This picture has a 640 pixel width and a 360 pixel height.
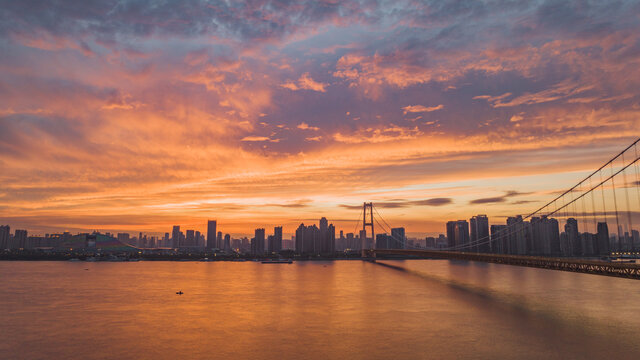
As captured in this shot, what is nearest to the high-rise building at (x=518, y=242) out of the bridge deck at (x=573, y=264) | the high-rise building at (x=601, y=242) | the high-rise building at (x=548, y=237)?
the high-rise building at (x=548, y=237)

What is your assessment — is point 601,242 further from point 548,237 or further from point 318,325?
point 318,325

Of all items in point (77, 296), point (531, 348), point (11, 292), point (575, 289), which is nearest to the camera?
point (531, 348)

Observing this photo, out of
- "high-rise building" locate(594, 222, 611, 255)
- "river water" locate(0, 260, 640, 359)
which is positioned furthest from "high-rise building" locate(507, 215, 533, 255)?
"river water" locate(0, 260, 640, 359)

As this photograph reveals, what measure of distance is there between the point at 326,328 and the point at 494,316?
1685cm

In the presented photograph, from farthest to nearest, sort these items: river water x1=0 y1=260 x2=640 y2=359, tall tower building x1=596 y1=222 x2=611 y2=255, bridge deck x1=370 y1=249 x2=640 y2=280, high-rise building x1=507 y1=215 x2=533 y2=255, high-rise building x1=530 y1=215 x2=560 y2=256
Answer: high-rise building x1=507 y1=215 x2=533 y2=255
high-rise building x1=530 y1=215 x2=560 y2=256
tall tower building x1=596 y1=222 x2=611 y2=255
bridge deck x1=370 y1=249 x2=640 y2=280
river water x1=0 y1=260 x2=640 y2=359

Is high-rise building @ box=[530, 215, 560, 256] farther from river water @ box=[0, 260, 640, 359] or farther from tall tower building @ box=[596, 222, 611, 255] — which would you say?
river water @ box=[0, 260, 640, 359]

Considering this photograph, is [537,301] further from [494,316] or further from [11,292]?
[11,292]

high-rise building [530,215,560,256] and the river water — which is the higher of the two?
high-rise building [530,215,560,256]

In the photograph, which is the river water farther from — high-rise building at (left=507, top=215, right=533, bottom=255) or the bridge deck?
high-rise building at (left=507, top=215, right=533, bottom=255)

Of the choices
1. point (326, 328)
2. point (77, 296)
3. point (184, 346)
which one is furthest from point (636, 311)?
point (77, 296)

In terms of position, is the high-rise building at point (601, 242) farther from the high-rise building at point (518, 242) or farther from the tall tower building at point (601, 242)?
the high-rise building at point (518, 242)

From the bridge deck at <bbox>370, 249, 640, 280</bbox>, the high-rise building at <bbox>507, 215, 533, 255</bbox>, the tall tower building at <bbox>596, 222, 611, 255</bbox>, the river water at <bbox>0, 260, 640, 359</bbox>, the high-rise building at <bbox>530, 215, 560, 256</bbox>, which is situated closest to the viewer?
the river water at <bbox>0, 260, 640, 359</bbox>

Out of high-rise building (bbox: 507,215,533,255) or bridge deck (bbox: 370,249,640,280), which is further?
high-rise building (bbox: 507,215,533,255)

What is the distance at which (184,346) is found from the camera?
88.0 feet
